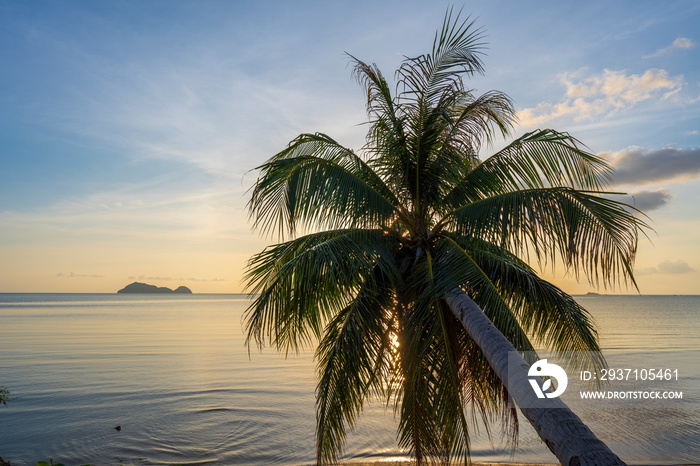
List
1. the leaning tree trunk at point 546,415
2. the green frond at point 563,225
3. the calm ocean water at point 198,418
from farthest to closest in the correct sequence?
the calm ocean water at point 198,418, the green frond at point 563,225, the leaning tree trunk at point 546,415

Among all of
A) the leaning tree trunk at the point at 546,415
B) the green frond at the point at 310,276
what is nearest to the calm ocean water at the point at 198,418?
the green frond at the point at 310,276

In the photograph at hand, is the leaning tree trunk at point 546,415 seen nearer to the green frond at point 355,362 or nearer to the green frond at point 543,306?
the green frond at point 543,306

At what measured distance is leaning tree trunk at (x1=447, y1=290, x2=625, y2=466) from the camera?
130 inches

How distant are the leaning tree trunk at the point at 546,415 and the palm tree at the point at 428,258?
0.03 meters

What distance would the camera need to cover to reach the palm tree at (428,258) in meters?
5.11

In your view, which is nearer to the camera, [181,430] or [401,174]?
[401,174]

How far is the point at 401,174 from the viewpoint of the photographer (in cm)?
715

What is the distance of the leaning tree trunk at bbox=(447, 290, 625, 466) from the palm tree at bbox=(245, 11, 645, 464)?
3 cm

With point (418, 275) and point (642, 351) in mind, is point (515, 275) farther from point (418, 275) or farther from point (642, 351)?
point (642, 351)

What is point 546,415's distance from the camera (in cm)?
373

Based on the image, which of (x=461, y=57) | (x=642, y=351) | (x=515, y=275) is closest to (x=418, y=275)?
(x=515, y=275)

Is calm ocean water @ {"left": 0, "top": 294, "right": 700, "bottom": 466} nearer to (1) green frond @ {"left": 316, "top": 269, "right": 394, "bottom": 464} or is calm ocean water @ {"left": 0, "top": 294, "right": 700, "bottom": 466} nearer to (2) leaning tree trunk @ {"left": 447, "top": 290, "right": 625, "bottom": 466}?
(1) green frond @ {"left": 316, "top": 269, "right": 394, "bottom": 464}

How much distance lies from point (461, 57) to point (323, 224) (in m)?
3.52

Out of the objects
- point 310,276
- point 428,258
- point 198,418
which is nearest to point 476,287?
point 428,258
